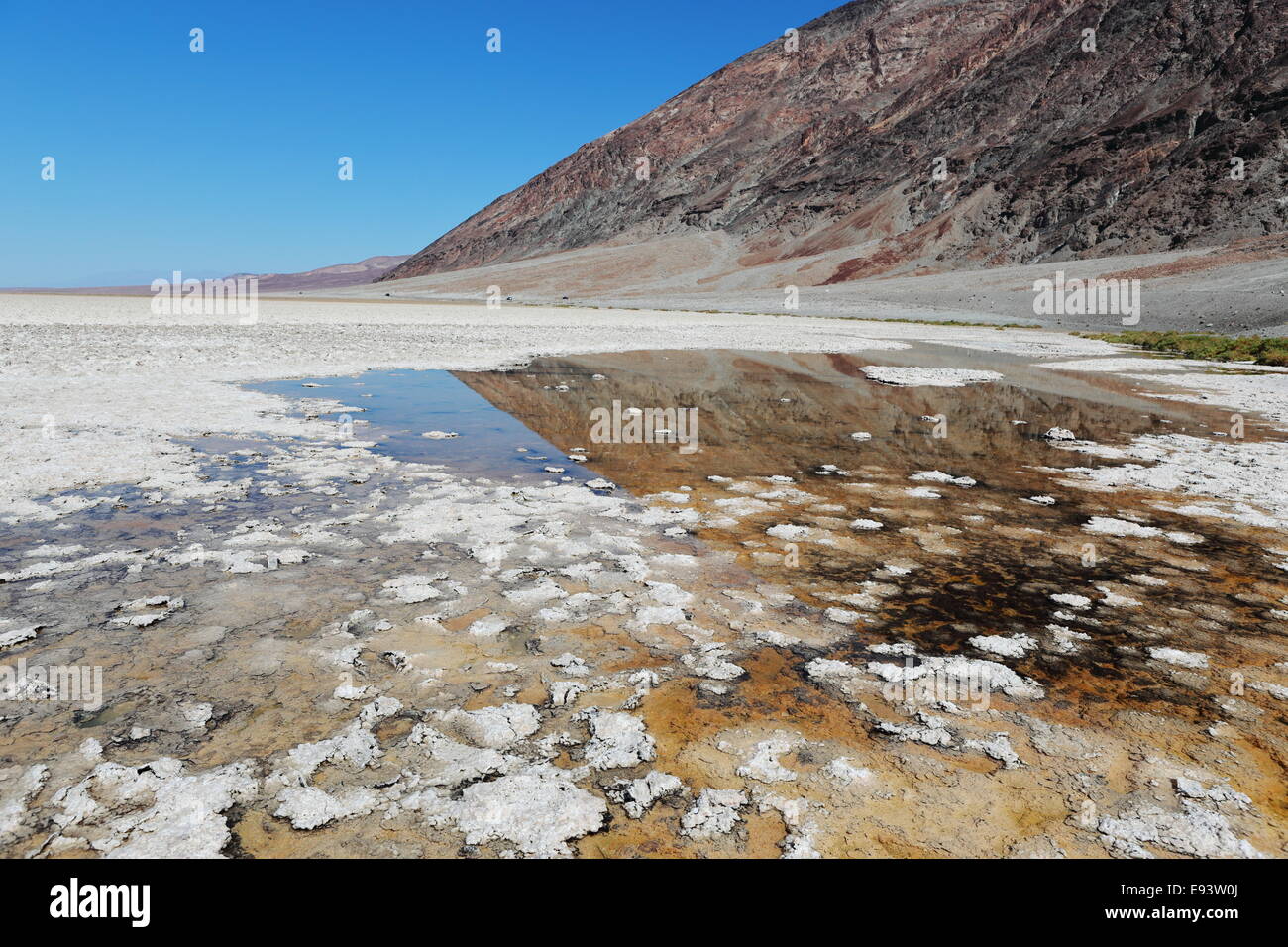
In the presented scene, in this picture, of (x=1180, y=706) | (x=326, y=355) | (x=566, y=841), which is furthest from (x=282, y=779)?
(x=326, y=355)

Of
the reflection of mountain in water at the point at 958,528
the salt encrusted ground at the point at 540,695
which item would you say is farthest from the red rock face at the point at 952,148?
the salt encrusted ground at the point at 540,695

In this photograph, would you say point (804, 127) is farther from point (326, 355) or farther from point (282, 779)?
point (282, 779)

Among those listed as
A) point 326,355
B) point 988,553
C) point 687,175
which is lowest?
point 988,553

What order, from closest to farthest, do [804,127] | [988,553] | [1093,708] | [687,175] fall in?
1. [1093,708]
2. [988,553]
3. [804,127]
4. [687,175]

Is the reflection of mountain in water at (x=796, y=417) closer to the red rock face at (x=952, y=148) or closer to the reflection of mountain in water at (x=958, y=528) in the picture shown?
the reflection of mountain in water at (x=958, y=528)

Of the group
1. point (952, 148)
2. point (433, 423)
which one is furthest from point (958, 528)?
point (952, 148)
